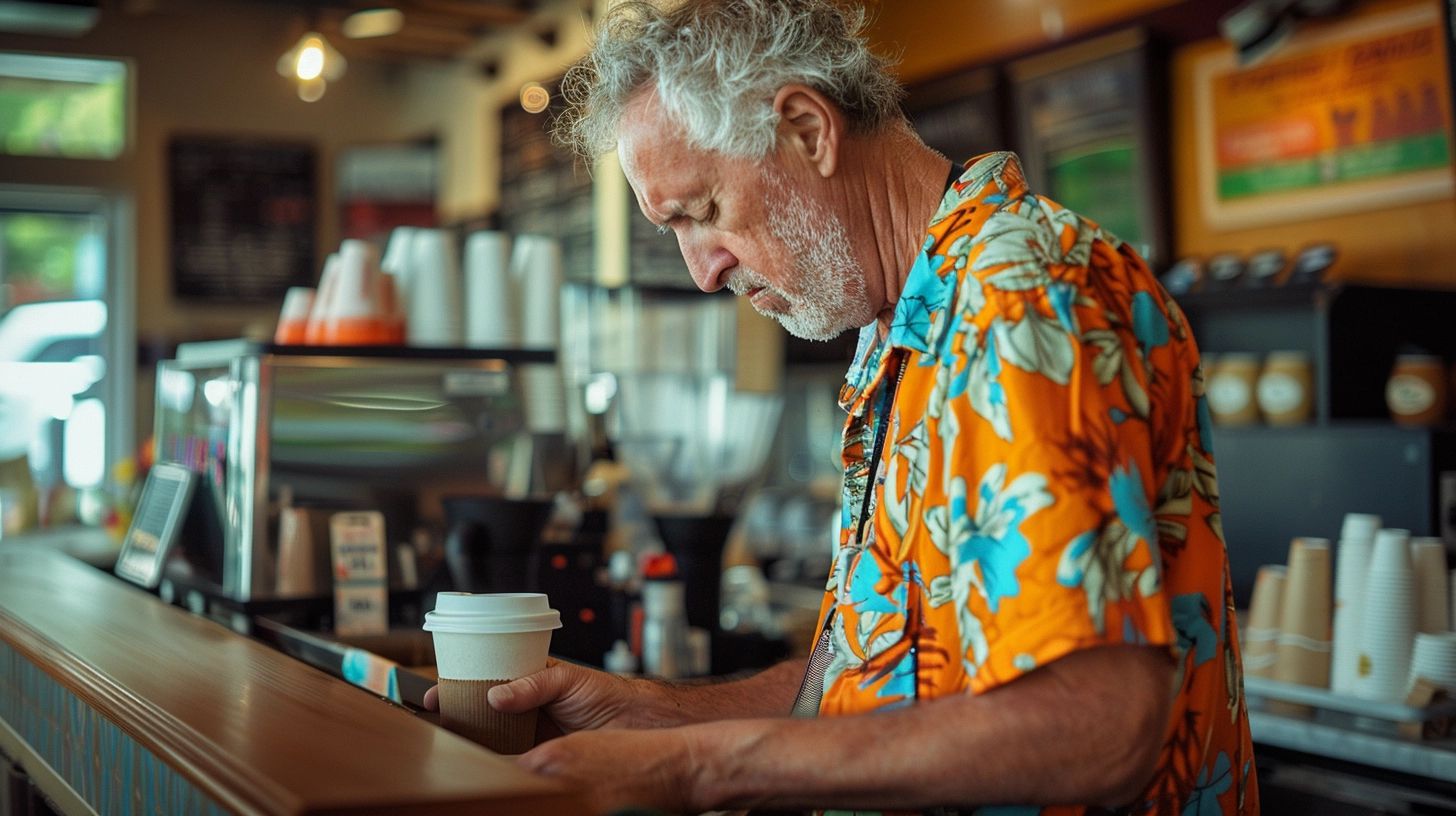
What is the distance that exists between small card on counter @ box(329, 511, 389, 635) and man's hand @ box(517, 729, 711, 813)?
1308mm

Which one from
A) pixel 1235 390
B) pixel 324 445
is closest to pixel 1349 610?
pixel 1235 390

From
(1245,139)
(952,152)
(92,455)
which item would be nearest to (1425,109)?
(1245,139)

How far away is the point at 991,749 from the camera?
106 centimetres

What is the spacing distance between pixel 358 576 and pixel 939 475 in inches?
60.1

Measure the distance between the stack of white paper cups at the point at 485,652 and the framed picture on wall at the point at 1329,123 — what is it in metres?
3.14

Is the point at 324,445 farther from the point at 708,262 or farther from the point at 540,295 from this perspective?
the point at 708,262

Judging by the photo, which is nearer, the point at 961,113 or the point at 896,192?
the point at 896,192

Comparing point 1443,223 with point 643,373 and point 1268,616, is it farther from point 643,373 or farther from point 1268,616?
point 643,373

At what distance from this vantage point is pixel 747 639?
9.55 ft

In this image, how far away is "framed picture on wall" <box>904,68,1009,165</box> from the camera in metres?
4.74

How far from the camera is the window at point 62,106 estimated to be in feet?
23.7

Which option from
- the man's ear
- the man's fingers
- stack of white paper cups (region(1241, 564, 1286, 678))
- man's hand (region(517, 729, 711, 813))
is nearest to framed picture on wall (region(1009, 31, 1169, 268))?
stack of white paper cups (region(1241, 564, 1286, 678))

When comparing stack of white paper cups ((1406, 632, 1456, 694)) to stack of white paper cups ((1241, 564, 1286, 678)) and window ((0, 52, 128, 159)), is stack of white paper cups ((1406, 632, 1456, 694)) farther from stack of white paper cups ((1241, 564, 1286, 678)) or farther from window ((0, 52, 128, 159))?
window ((0, 52, 128, 159))

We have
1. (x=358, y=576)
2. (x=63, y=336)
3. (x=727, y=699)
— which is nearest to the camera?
(x=727, y=699)
